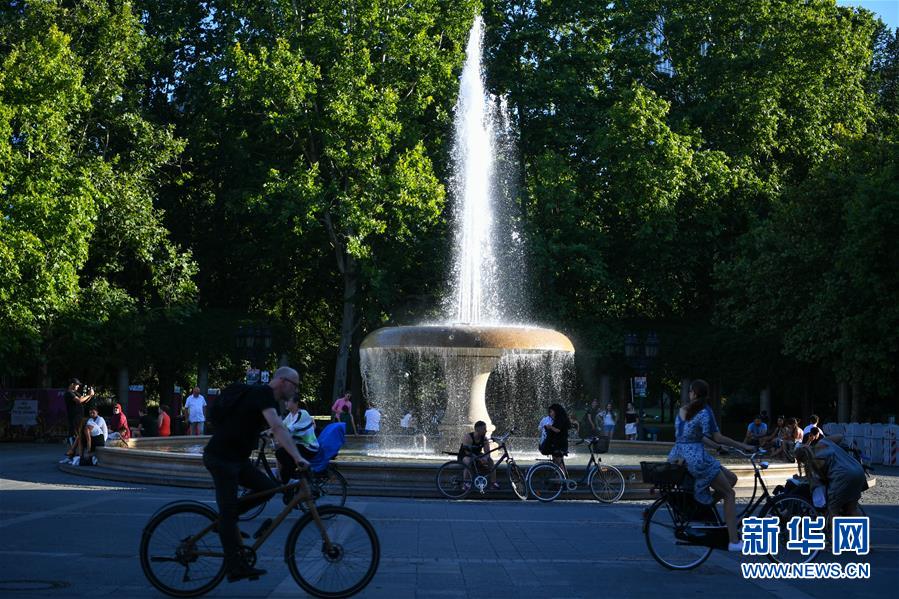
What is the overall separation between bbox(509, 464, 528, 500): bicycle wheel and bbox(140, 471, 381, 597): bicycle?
10.1m

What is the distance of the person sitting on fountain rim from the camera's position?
62.3 ft

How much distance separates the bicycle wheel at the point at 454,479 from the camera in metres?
19.0

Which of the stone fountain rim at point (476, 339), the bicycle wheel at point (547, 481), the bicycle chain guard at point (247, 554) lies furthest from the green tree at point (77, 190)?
the bicycle chain guard at point (247, 554)

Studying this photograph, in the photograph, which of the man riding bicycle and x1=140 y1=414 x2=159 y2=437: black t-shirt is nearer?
the man riding bicycle

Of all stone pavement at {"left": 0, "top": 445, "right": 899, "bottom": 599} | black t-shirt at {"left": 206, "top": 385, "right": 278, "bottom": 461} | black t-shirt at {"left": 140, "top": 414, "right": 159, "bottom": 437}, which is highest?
black t-shirt at {"left": 206, "top": 385, "right": 278, "bottom": 461}

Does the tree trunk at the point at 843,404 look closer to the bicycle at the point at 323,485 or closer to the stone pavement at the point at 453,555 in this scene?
the stone pavement at the point at 453,555

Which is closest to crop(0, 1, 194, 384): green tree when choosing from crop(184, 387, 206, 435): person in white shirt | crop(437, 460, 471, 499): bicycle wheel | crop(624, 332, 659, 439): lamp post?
crop(184, 387, 206, 435): person in white shirt

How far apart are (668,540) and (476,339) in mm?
11810

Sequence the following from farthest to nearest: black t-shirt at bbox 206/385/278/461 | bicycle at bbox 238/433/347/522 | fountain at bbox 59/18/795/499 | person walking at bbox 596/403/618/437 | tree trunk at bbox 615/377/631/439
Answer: tree trunk at bbox 615/377/631/439
person walking at bbox 596/403/618/437
fountain at bbox 59/18/795/499
bicycle at bbox 238/433/347/522
black t-shirt at bbox 206/385/278/461

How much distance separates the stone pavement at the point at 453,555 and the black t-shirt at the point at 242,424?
41.9 inches

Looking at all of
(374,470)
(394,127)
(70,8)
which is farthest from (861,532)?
(70,8)

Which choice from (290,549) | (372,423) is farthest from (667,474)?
(372,423)

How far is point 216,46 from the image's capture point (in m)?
44.0

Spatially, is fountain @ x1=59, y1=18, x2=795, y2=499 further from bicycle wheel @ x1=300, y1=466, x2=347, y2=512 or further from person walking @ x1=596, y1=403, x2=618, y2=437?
person walking @ x1=596, y1=403, x2=618, y2=437
